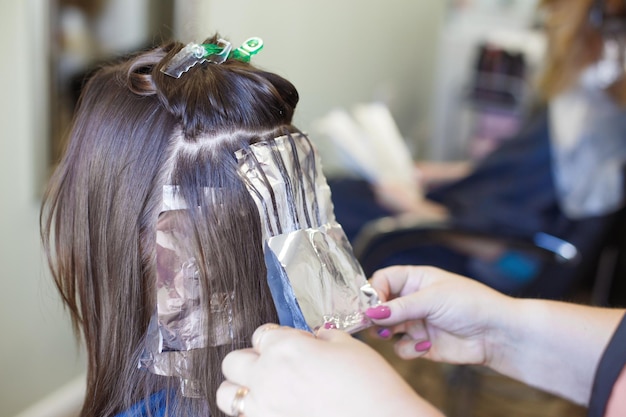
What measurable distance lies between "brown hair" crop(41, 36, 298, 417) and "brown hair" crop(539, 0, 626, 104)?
4.08 ft

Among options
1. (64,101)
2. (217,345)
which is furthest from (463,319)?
(64,101)

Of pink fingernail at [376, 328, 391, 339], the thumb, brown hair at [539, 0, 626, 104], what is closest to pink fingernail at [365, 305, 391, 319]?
the thumb

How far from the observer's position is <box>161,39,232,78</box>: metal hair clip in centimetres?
72

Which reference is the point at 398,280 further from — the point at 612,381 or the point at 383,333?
the point at 612,381

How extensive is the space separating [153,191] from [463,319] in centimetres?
46

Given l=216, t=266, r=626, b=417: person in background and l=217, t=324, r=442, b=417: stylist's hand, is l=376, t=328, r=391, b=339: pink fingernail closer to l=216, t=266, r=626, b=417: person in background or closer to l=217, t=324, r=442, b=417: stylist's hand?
l=216, t=266, r=626, b=417: person in background

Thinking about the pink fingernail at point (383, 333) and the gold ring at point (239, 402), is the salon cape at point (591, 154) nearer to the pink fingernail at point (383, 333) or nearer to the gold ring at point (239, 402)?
the pink fingernail at point (383, 333)

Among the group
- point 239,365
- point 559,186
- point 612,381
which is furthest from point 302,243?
point 559,186

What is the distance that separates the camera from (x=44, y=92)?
1.30 m

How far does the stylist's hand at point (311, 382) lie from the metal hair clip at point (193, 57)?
1.00 ft

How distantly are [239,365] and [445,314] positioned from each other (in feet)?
→ 1.30

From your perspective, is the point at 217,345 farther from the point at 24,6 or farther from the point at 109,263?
the point at 24,6

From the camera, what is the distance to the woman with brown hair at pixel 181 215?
0.71 meters

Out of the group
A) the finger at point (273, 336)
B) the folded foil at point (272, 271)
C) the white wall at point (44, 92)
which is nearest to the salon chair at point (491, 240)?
the white wall at point (44, 92)
